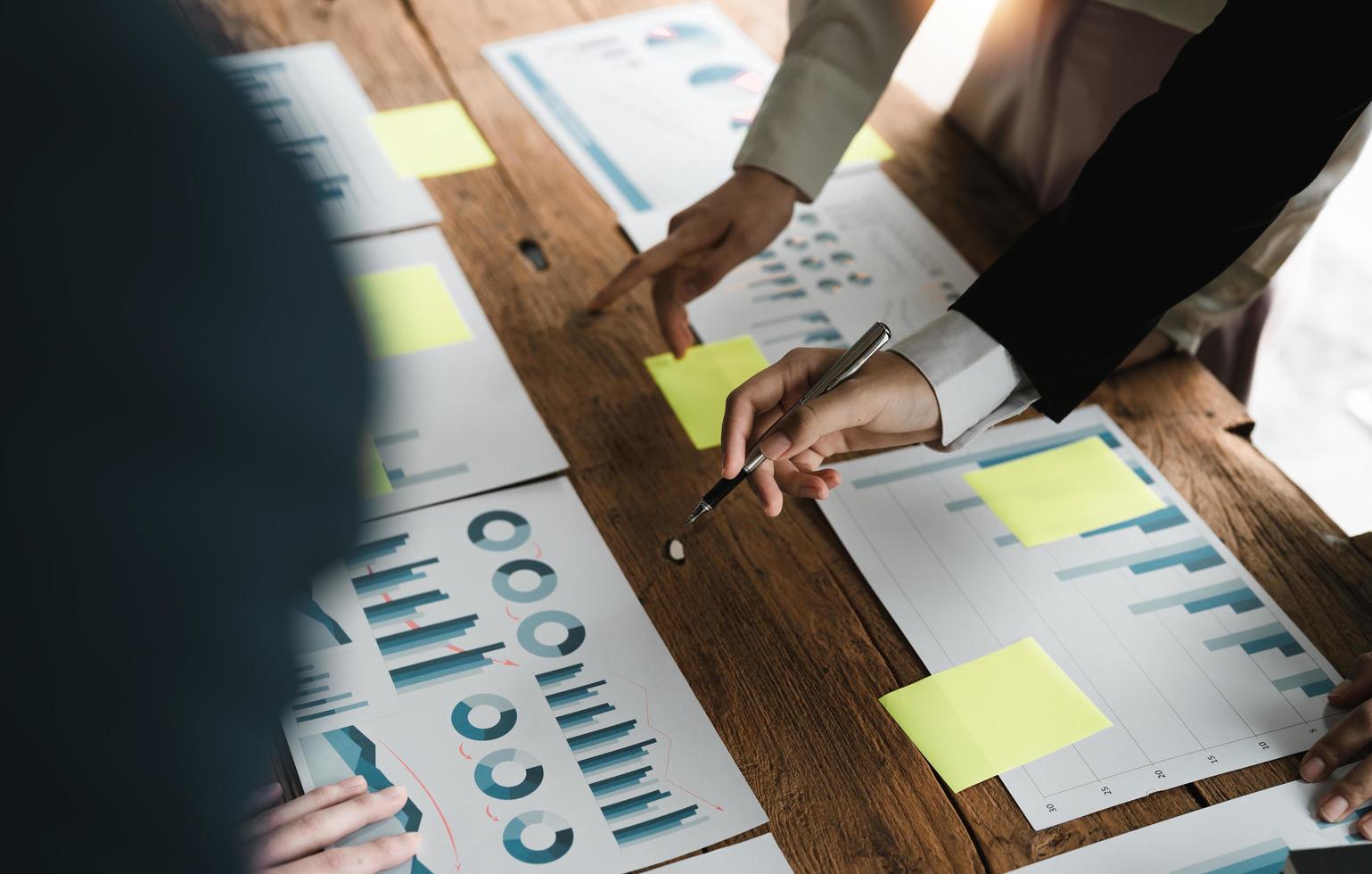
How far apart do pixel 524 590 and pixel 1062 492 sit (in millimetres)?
524

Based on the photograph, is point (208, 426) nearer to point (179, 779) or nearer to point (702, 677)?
point (179, 779)

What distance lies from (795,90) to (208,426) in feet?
3.29

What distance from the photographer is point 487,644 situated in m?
0.91

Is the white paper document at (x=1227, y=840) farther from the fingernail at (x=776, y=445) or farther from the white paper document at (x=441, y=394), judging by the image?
the white paper document at (x=441, y=394)

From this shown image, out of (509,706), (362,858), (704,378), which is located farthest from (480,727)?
(704,378)

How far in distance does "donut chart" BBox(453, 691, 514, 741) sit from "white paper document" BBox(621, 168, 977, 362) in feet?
1.63

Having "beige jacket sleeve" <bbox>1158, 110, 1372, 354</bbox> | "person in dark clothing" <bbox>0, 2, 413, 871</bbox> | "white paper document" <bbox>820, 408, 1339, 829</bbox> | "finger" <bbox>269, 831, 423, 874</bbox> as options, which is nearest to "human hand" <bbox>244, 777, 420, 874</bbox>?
"finger" <bbox>269, 831, 423, 874</bbox>

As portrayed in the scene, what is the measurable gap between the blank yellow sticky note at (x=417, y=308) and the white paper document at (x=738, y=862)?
0.56 meters

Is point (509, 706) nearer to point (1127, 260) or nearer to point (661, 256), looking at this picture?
point (661, 256)

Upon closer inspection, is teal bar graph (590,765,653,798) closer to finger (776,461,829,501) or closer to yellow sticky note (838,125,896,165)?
finger (776,461,829,501)

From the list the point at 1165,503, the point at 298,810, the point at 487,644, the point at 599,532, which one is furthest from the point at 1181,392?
the point at 298,810

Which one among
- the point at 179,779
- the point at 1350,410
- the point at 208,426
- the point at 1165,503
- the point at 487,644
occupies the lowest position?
the point at 1350,410

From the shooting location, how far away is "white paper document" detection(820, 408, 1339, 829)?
3.01ft

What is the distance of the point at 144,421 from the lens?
1.21 feet
